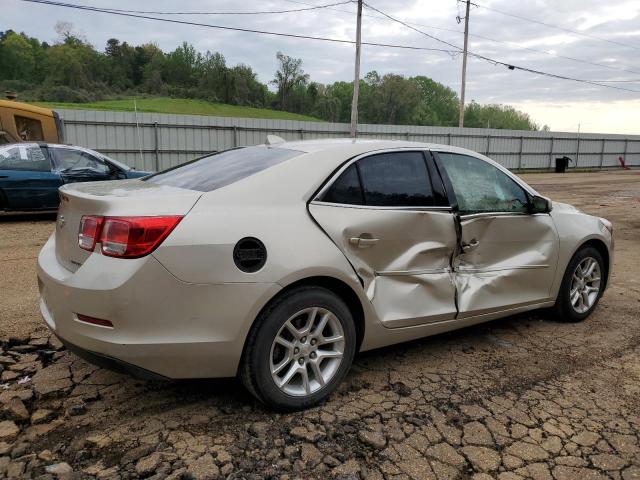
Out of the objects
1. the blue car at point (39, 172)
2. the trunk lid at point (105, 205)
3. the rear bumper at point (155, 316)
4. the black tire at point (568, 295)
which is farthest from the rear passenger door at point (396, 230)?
the blue car at point (39, 172)

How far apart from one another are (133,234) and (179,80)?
325 ft

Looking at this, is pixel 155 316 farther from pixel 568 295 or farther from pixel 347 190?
pixel 568 295

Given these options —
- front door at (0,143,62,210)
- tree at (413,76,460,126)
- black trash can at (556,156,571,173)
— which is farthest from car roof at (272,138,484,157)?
tree at (413,76,460,126)

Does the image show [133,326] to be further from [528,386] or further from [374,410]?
[528,386]

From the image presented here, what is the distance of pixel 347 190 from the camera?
3.25m

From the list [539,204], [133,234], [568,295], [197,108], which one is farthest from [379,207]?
[197,108]

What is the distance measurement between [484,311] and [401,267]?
0.91 metres

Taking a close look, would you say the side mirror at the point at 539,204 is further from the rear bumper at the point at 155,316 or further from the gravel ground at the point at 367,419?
the rear bumper at the point at 155,316

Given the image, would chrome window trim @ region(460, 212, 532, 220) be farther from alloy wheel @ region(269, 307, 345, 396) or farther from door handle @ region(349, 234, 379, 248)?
alloy wheel @ region(269, 307, 345, 396)

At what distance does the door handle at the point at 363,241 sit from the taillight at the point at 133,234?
1.01 metres

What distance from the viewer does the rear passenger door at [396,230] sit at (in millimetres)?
3145

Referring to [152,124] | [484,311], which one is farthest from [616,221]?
[152,124]

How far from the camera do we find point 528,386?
341 centimetres

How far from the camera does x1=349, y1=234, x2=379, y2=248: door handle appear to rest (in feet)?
10.2
